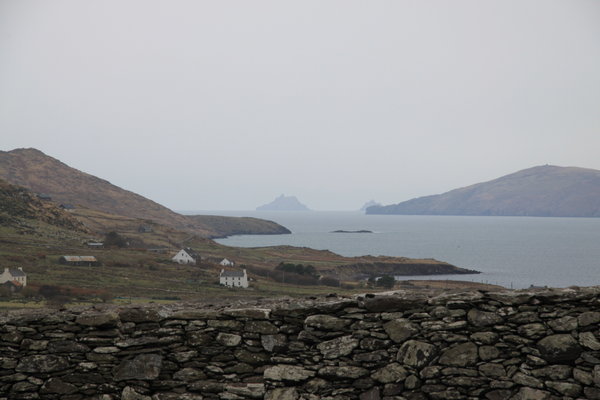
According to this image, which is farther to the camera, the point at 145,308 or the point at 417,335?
the point at 145,308

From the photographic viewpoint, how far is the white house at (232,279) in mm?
65188

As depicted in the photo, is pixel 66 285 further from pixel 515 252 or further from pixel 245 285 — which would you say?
pixel 515 252

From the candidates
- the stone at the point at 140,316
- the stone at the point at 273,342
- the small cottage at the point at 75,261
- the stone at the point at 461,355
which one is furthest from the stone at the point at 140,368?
the small cottage at the point at 75,261

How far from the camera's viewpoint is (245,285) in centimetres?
6625

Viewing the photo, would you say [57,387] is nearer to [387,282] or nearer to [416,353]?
[416,353]

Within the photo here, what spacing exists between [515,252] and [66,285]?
394 feet

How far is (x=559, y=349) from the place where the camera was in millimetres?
5941

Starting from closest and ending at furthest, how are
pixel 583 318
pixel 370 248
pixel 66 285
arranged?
pixel 583 318 < pixel 66 285 < pixel 370 248

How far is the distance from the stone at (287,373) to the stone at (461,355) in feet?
5.69

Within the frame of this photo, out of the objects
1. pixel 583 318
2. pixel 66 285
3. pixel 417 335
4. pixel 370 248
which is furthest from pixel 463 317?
pixel 370 248

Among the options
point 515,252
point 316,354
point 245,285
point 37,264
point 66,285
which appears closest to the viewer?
point 316,354

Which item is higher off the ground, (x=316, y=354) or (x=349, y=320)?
(x=349, y=320)

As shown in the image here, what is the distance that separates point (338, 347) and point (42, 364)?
158 inches

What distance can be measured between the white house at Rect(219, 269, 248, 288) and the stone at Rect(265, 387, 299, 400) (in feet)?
196
